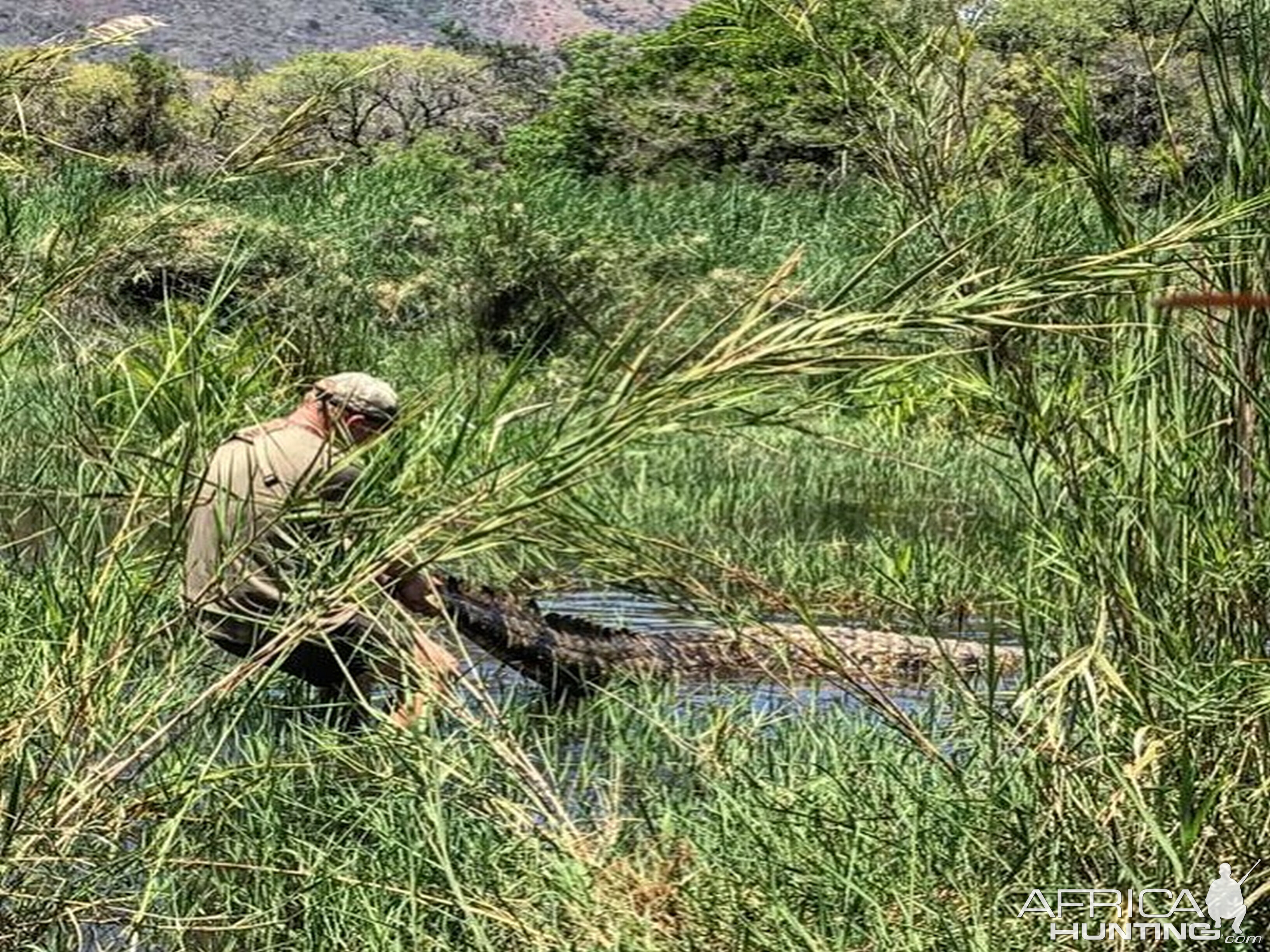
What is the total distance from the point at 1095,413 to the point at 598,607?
20.6ft

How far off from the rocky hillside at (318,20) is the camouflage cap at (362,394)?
256 feet

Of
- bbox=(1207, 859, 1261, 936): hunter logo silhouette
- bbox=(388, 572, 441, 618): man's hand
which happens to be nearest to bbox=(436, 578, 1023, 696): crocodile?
bbox=(388, 572, 441, 618): man's hand

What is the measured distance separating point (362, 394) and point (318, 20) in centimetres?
9670

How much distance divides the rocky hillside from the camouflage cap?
256ft

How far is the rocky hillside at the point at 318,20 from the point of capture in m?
89.1

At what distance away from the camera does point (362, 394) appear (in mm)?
4492

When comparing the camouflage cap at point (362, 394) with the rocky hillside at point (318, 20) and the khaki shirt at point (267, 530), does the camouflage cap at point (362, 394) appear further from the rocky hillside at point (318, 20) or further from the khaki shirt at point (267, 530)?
the rocky hillside at point (318, 20)

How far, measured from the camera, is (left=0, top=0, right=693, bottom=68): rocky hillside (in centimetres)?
8906

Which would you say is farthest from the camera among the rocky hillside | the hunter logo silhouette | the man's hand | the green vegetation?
the rocky hillside

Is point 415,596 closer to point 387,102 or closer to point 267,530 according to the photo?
point 267,530

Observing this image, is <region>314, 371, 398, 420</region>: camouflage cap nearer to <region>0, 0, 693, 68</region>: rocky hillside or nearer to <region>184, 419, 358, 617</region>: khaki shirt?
<region>184, 419, 358, 617</region>: khaki shirt

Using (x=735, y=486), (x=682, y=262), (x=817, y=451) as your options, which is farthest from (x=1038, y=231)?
(x=682, y=262)

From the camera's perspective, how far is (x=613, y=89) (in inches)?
1127

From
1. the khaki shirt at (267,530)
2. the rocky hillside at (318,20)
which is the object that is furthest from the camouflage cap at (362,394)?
the rocky hillside at (318,20)
